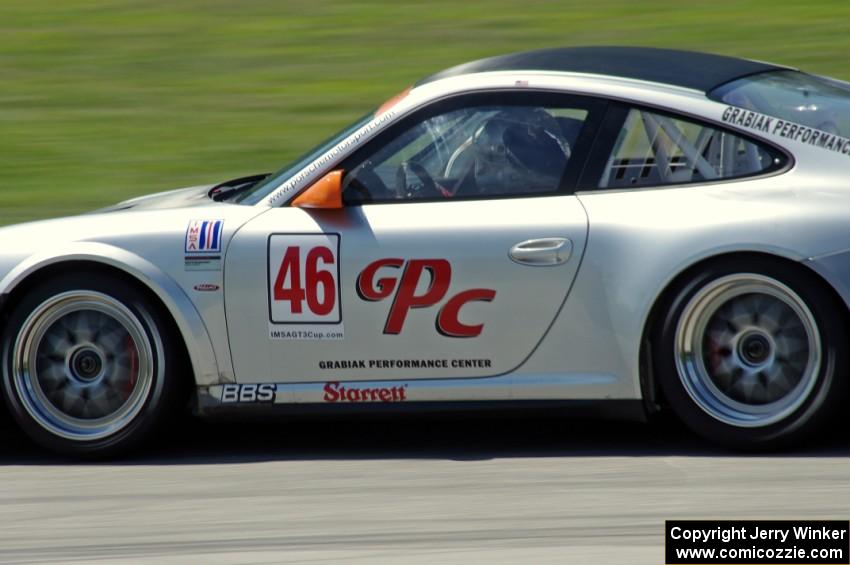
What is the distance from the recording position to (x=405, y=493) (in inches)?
191

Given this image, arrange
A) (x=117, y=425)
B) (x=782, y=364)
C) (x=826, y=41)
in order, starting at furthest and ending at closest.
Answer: (x=826, y=41)
(x=117, y=425)
(x=782, y=364)

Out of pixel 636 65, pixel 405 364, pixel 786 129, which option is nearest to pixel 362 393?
pixel 405 364

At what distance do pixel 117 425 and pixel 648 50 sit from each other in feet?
8.62

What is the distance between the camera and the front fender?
5203 mm

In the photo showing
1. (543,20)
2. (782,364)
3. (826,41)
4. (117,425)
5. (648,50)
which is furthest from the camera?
(543,20)

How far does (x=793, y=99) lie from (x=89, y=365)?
2885mm

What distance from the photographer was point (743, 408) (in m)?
5.01

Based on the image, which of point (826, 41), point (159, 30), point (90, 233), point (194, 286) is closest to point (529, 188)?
point (194, 286)

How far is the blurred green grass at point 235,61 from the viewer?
973 cm

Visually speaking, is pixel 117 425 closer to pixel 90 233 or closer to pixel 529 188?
pixel 90 233

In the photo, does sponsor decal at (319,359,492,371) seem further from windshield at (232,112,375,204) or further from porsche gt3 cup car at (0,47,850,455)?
windshield at (232,112,375,204)

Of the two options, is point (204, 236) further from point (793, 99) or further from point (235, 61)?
point (235, 61)

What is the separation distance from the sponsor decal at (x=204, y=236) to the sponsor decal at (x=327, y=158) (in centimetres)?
23

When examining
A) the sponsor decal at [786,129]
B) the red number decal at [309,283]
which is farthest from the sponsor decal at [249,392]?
the sponsor decal at [786,129]
